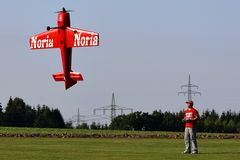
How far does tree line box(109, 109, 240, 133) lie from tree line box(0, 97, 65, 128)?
946 centimetres

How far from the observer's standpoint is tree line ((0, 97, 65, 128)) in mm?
98000

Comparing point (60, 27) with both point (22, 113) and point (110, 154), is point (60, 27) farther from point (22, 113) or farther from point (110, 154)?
point (22, 113)

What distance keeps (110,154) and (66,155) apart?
1700mm

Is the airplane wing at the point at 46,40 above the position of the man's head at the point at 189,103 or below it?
above

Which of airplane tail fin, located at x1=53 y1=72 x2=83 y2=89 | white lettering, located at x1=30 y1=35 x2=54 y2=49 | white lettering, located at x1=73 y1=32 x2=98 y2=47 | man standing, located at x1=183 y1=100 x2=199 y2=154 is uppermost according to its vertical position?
white lettering, located at x1=30 y1=35 x2=54 y2=49

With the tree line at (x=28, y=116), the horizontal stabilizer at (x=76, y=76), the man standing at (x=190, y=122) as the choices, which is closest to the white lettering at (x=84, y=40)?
the horizontal stabilizer at (x=76, y=76)

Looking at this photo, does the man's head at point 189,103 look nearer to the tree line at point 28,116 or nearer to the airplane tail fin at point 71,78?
the airplane tail fin at point 71,78

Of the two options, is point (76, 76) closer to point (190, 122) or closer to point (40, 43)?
point (40, 43)

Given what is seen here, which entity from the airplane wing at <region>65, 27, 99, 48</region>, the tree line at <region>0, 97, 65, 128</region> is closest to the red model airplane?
the airplane wing at <region>65, 27, 99, 48</region>

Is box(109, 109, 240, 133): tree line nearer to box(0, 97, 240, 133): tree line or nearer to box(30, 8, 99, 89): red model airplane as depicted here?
box(0, 97, 240, 133): tree line

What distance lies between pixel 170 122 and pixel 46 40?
52754 millimetres

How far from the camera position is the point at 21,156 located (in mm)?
28453

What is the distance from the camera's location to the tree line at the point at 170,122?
87562mm

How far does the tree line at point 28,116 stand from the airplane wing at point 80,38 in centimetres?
5924
